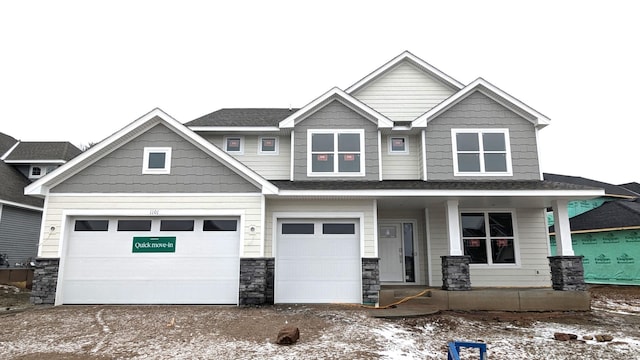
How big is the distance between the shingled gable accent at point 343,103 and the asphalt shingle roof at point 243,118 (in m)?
0.94

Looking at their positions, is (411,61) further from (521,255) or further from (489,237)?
(521,255)

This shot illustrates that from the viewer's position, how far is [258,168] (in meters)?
12.5

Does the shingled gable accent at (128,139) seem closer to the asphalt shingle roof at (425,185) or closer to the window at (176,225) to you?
the asphalt shingle roof at (425,185)

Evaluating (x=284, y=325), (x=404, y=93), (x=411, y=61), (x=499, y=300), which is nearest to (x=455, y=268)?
(x=499, y=300)

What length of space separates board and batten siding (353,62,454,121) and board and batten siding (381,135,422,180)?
125 cm

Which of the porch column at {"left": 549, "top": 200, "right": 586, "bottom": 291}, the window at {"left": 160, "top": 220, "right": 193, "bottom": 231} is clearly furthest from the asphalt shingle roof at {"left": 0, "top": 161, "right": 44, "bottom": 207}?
the porch column at {"left": 549, "top": 200, "right": 586, "bottom": 291}

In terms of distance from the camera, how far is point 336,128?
1205 centimetres

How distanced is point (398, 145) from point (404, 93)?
226 cm

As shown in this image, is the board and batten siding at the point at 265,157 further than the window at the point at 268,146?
No

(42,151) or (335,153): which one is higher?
(42,151)

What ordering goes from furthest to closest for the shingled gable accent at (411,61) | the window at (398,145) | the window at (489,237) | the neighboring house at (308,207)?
the shingled gable accent at (411,61) → the window at (398,145) → the window at (489,237) → the neighboring house at (308,207)

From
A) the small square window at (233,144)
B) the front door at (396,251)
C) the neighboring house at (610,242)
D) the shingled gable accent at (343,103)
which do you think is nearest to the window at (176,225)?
the small square window at (233,144)

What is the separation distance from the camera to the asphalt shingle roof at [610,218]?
16.5 meters

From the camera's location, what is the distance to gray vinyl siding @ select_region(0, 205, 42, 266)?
15.8 m
